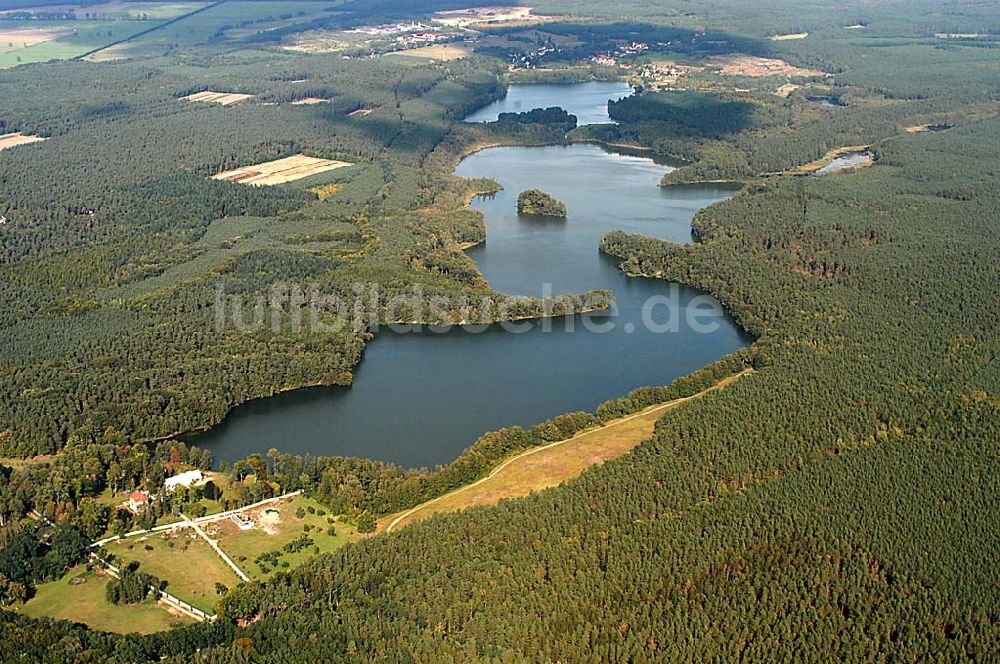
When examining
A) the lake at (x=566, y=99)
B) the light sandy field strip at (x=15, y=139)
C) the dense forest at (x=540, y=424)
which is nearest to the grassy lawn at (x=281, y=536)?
the dense forest at (x=540, y=424)

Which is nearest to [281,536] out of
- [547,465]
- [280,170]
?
[547,465]

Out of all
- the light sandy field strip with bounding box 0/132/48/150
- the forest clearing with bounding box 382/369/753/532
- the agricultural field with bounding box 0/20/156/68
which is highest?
the agricultural field with bounding box 0/20/156/68

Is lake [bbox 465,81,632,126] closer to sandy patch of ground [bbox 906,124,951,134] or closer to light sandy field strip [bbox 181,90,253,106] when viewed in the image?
light sandy field strip [bbox 181,90,253,106]

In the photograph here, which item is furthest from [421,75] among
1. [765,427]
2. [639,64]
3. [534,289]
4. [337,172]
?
[765,427]

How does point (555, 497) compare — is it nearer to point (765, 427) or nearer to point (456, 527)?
point (456, 527)

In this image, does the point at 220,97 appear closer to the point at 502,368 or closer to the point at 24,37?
the point at 24,37

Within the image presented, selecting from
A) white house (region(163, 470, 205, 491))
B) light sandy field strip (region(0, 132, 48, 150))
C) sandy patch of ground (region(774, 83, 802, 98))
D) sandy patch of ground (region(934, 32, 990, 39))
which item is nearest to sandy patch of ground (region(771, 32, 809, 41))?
sandy patch of ground (region(934, 32, 990, 39))
